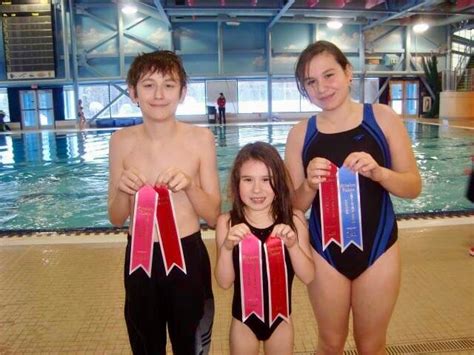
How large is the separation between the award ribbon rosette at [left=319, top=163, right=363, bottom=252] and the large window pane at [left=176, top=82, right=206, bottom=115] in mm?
20806

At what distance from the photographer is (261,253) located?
1.68 metres

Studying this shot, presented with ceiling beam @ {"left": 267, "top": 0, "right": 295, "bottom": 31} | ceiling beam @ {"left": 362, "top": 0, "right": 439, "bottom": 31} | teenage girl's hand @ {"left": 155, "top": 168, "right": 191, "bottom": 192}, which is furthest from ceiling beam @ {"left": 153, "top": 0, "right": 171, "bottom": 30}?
teenage girl's hand @ {"left": 155, "top": 168, "right": 191, "bottom": 192}

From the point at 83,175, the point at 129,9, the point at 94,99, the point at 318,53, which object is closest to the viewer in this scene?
the point at 318,53

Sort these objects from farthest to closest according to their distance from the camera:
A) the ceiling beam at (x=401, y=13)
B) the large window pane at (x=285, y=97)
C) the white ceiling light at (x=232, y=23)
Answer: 1. the large window pane at (x=285, y=97)
2. the white ceiling light at (x=232, y=23)
3. the ceiling beam at (x=401, y=13)

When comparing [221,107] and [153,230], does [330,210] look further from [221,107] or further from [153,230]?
[221,107]

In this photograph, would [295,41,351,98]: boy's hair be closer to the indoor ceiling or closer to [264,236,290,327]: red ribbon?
[264,236,290,327]: red ribbon

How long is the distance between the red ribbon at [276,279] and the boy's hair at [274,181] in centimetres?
11

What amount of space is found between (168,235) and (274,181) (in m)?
0.43

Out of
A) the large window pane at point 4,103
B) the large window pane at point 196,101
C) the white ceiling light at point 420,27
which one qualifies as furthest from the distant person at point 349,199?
the large window pane at point 4,103

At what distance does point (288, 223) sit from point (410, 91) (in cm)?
2304

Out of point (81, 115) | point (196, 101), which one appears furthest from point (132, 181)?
point (196, 101)

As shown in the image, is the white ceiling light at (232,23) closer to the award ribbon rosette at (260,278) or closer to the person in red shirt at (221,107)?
the person in red shirt at (221,107)

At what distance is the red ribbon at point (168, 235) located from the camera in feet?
5.45

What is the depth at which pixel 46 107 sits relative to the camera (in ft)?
69.1
